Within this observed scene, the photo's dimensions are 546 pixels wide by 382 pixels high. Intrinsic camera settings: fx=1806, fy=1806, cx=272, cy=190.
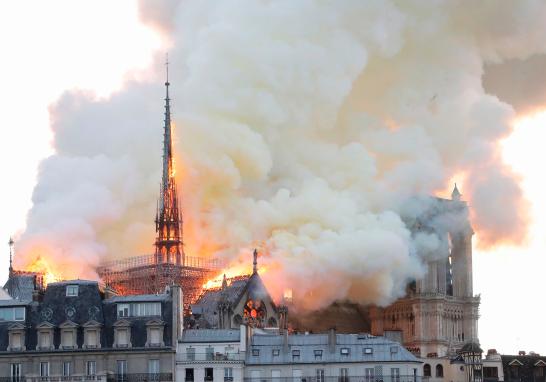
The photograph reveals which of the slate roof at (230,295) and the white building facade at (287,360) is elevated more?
the slate roof at (230,295)

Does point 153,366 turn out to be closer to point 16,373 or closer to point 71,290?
point 71,290

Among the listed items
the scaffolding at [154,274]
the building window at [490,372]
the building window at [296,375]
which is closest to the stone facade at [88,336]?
the building window at [296,375]

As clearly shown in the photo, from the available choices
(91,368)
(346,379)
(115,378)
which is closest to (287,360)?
(346,379)

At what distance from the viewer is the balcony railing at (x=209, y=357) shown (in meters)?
105

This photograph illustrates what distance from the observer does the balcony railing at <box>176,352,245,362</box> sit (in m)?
105

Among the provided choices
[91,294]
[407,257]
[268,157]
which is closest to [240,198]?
[268,157]

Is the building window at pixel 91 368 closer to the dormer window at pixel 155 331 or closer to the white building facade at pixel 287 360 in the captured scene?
the dormer window at pixel 155 331

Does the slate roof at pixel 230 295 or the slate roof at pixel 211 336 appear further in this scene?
the slate roof at pixel 230 295

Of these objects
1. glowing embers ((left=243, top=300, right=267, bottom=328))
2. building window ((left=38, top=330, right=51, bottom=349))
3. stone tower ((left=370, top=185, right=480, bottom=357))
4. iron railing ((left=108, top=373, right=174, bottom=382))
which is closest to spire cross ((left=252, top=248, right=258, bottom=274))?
glowing embers ((left=243, top=300, right=267, bottom=328))

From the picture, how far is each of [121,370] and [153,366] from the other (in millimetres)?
1871

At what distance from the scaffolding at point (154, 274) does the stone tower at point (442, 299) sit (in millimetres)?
17813

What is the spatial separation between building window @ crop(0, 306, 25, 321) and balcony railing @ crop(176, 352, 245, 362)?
10153 millimetres

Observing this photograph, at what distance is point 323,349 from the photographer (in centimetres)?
10675

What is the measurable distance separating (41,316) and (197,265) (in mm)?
27162
